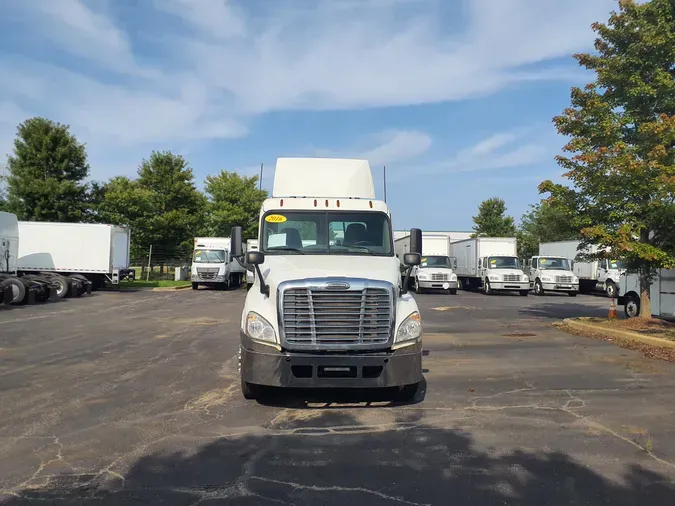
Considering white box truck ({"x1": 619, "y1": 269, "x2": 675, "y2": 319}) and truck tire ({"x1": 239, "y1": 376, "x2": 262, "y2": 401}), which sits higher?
white box truck ({"x1": 619, "y1": 269, "x2": 675, "y2": 319})

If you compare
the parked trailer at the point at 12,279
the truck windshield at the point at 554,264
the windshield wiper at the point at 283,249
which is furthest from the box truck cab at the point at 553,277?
the windshield wiper at the point at 283,249

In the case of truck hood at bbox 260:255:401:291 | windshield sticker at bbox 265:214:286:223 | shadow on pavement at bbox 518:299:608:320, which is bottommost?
shadow on pavement at bbox 518:299:608:320

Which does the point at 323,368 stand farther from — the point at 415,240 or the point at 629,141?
the point at 629,141

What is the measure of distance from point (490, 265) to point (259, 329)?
85.5 feet

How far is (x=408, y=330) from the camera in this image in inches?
254

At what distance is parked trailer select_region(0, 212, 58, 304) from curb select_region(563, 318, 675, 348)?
18.2 metres

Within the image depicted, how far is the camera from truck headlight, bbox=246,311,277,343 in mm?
6262

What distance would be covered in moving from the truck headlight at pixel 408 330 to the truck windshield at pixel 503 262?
990 inches

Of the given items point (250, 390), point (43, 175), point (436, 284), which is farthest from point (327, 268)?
point (43, 175)

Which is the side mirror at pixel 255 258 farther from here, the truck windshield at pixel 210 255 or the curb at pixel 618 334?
the truck windshield at pixel 210 255

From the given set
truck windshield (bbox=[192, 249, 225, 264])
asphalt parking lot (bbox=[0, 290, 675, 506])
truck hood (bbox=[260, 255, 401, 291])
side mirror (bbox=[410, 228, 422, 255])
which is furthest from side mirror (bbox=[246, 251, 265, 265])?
truck windshield (bbox=[192, 249, 225, 264])

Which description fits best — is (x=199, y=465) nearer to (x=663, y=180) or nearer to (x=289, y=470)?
(x=289, y=470)

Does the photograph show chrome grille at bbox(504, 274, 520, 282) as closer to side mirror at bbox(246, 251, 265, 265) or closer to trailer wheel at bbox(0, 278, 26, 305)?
trailer wheel at bbox(0, 278, 26, 305)

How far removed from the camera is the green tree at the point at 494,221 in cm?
5450
